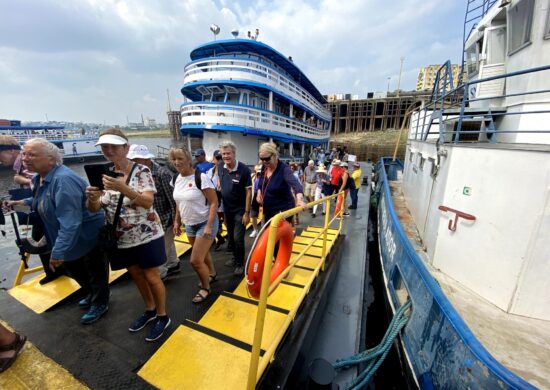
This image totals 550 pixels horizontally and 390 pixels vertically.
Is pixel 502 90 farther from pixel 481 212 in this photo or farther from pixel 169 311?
pixel 169 311

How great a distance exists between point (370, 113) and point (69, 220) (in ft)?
161

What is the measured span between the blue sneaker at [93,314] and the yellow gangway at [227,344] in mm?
960

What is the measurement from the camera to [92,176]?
5.93 ft

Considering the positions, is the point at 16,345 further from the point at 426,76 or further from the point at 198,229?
the point at 426,76

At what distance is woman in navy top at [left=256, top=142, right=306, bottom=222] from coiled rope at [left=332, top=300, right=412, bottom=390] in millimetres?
1771

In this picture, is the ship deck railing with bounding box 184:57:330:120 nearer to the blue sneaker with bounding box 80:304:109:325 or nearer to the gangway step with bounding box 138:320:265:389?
the blue sneaker with bounding box 80:304:109:325

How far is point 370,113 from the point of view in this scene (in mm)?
43812

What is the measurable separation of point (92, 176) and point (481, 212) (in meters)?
4.19

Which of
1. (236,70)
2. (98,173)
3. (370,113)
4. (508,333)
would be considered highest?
(370,113)

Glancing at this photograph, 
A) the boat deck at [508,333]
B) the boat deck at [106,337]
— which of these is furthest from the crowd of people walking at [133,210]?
the boat deck at [508,333]

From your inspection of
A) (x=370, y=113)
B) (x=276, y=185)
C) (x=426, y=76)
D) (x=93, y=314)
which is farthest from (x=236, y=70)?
(x=426, y=76)

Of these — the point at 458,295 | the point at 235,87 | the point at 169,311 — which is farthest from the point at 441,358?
the point at 235,87

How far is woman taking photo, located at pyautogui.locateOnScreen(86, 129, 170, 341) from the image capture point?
1893 millimetres

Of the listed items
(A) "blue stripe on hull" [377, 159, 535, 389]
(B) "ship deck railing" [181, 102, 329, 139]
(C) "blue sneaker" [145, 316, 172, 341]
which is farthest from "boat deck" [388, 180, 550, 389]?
(B) "ship deck railing" [181, 102, 329, 139]
